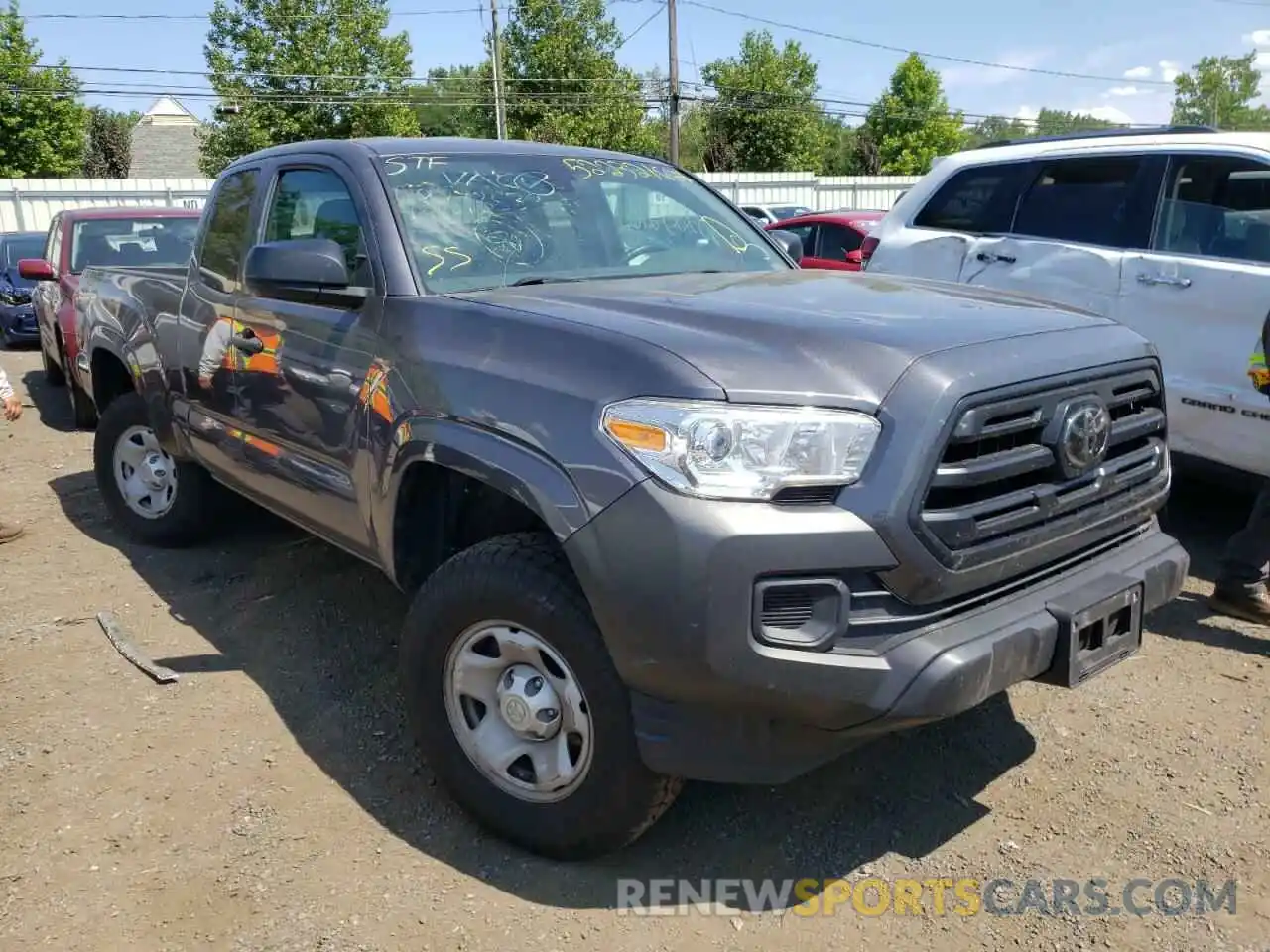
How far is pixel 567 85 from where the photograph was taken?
37812 millimetres

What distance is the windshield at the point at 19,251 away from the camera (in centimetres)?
1275

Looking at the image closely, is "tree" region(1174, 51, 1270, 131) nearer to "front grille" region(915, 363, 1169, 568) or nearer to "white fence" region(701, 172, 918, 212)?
"white fence" region(701, 172, 918, 212)

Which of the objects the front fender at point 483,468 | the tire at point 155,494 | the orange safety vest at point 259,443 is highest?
the front fender at point 483,468

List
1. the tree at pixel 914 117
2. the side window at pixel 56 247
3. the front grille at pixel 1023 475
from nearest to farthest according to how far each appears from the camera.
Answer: the front grille at pixel 1023 475, the side window at pixel 56 247, the tree at pixel 914 117

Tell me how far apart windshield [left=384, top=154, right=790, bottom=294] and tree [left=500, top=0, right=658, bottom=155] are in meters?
34.7

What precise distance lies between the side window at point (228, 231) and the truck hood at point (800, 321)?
64.0 inches

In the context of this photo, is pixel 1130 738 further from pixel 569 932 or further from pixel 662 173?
pixel 662 173

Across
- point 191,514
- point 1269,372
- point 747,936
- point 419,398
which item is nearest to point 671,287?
point 419,398

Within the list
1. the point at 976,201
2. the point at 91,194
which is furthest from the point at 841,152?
the point at 976,201

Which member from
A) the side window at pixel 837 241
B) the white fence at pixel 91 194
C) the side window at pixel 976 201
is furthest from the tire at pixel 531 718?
the white fence at pixel 91 194

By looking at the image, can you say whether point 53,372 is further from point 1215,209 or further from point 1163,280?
point 1215,209

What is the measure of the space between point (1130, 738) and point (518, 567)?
2171 mm

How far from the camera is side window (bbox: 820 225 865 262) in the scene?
1156 cm

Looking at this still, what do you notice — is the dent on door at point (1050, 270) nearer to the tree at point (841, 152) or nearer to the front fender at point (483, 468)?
the front fender at point (483, 468)
